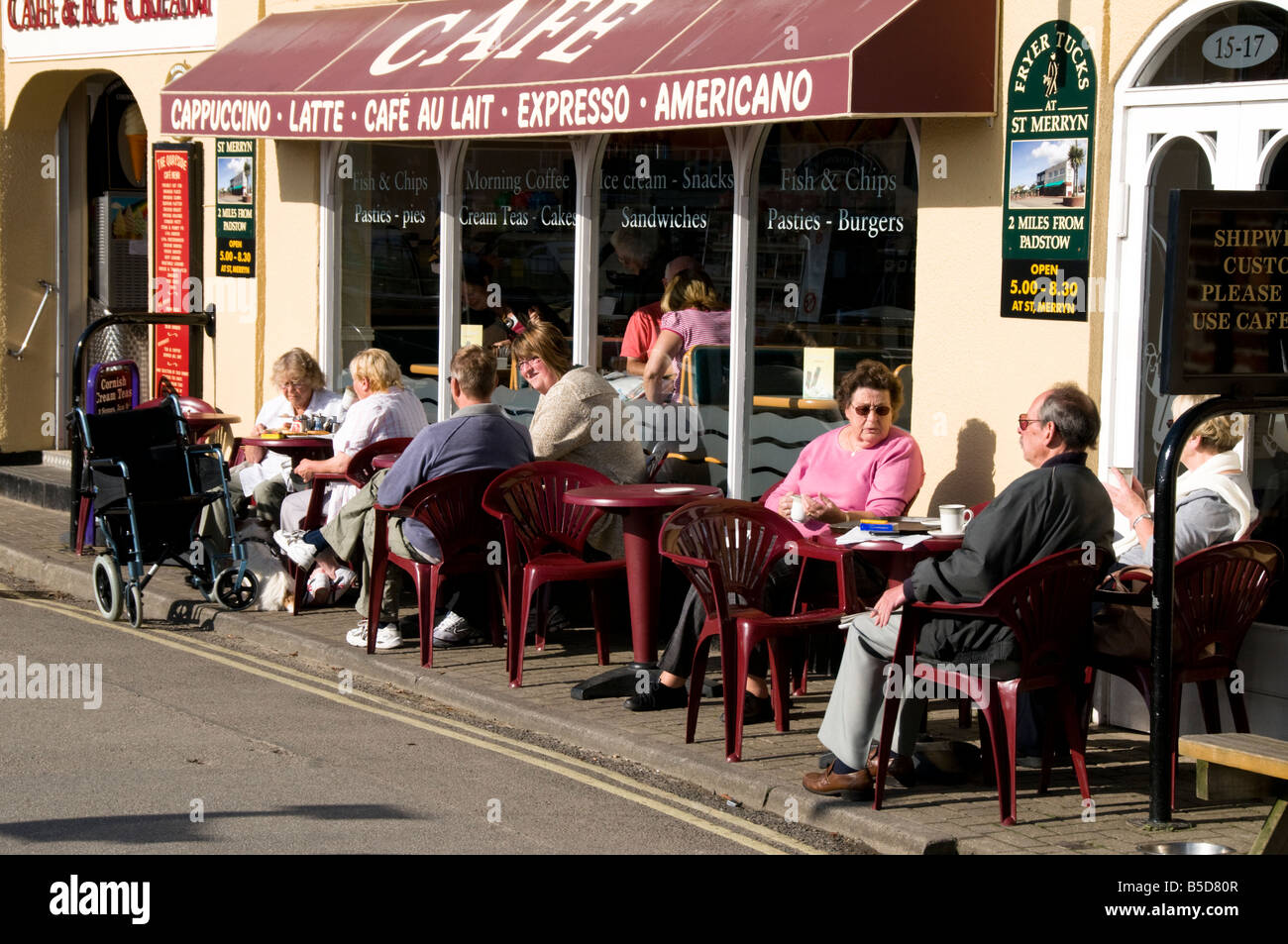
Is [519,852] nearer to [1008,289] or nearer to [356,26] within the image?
[1008,289]

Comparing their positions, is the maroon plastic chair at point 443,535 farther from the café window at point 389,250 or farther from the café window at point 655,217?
the café window at point 389,250

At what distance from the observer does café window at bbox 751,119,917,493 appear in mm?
8984

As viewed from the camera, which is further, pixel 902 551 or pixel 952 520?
pixel 952 520

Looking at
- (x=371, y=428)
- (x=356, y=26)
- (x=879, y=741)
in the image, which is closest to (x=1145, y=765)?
(x=879, y=741)

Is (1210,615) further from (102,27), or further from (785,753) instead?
(102,27)

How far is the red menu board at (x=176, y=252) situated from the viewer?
44.9ft

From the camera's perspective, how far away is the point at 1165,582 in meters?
5.95

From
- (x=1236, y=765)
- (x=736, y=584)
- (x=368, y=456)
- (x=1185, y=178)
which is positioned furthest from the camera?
(x=368, y=456)

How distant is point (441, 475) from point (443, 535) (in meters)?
0.30

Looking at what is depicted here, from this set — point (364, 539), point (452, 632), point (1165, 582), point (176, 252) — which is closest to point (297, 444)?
point (364, 539)

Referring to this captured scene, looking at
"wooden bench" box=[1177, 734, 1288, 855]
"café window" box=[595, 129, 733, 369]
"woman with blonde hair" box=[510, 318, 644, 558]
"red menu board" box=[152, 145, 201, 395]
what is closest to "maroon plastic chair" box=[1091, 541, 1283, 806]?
"wooden bench" box=[1177, 734, 1288, 855]

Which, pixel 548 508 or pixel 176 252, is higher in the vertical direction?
pixel 176 252

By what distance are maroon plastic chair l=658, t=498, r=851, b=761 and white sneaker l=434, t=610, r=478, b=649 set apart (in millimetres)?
1871

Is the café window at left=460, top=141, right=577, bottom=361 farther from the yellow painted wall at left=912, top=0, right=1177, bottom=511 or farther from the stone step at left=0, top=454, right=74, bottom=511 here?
the stone step at left=0, top=454, right=74, bottom=511
